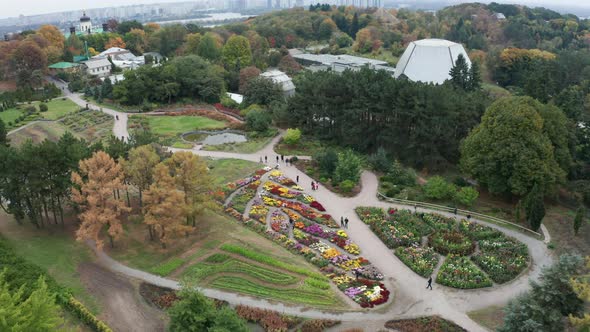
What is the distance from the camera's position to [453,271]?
99.4ft

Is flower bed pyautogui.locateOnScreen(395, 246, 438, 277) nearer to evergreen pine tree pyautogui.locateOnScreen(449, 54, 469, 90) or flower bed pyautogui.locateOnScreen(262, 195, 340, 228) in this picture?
flower bed pyautogui.locateOnScreen(262, 195, 340, 228)

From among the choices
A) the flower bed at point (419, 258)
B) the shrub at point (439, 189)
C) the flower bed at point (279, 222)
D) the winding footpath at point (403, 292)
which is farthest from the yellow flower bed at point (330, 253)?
the shrub at point (439, 189)

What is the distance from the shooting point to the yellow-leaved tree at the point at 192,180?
33.6 m

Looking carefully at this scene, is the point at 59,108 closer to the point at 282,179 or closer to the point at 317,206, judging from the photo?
the point at 282,179

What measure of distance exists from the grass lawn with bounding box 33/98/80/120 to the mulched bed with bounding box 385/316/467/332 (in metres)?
57.6

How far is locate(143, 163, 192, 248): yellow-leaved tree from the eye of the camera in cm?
3138

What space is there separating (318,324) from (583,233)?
24.2 metres

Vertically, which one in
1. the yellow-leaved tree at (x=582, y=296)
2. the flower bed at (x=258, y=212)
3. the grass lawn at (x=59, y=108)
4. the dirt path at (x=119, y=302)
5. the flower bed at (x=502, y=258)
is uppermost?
the yellow-leaved tree at (x=582, y=296)

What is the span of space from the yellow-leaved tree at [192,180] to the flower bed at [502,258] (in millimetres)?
20378

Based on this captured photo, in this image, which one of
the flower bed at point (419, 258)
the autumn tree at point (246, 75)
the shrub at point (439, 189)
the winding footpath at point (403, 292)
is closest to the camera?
the winding footpath at point (403, 292)

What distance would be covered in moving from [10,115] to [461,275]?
6534 centimetres

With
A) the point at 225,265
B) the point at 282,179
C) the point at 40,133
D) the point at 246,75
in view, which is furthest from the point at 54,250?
the point at 246,75

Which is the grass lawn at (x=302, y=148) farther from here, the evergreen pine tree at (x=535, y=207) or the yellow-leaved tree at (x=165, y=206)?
the evergreen pine tree at (x=535, y=207)

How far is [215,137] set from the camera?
5847 cm
